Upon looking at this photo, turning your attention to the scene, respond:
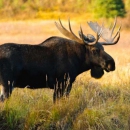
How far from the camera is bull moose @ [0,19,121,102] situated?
7.18 metres

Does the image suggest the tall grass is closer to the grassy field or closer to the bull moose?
the grassy field

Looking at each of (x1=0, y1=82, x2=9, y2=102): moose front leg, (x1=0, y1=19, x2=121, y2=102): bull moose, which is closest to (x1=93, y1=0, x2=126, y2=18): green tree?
→ (x1=0, y1=19, x2=121, y2=102): bull moose

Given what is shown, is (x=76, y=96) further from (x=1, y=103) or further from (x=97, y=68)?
(x=1, y=103)

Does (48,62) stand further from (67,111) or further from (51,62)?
(67,111)

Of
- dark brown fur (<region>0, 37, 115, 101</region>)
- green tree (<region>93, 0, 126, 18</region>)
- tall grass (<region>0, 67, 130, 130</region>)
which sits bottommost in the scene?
tall grass (<region>0, 67, 130, 130</region>)

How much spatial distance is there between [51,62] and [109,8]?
3513 cm

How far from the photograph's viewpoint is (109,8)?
42.1 meters

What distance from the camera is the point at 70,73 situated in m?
7.55

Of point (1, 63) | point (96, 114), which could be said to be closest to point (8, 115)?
point (1, 63)

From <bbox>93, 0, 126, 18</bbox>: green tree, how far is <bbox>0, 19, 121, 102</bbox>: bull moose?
33.6 metres

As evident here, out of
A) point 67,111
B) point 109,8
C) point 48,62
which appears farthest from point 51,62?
point 109,8

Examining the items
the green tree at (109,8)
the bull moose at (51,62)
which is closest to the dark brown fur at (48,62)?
the bull moose at (51,62)

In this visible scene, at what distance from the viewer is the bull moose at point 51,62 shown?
7.18 meters

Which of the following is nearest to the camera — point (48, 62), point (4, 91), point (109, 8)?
point (4, 91)
